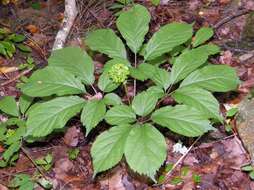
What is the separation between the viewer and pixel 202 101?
2.13m

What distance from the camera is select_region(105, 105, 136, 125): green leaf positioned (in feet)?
6.88

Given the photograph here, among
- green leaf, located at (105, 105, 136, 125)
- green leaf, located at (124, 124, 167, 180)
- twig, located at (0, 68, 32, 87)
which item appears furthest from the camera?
twig, located at (0, 68, 32, 87)

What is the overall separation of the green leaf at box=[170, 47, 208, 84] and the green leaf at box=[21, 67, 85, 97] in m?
0.55

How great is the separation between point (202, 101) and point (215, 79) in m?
0.16

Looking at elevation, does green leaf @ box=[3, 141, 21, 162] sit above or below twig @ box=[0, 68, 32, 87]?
above

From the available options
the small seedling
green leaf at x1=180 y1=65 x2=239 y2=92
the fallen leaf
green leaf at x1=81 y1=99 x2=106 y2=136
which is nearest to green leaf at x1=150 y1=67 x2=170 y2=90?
green leaf at x1=180 y1=65 x2=239 y2=92

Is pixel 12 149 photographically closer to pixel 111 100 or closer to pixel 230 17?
pixel 111 100

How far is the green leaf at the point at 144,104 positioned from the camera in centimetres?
212

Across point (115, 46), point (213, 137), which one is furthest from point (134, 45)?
point (213, 137)

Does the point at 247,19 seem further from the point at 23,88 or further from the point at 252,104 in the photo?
the point at 23,88

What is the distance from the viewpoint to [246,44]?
11.1 feet

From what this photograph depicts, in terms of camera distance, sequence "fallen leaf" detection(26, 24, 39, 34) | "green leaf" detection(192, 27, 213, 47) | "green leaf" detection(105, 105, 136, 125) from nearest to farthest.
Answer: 1. "green leaf" detection(105, 105, 136, 125)
2. "green leaf" detection(192, 27, 213, 47)
3. "fallen leaf" detection(26, 24, 39, 34)

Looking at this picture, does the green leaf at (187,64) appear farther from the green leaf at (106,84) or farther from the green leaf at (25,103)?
the green leaf at (25,103)

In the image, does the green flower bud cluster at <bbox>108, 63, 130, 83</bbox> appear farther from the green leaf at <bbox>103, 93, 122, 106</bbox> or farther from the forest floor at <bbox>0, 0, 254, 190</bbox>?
the forest floor at <bbox>0, 0, 254, 190</bbox>
